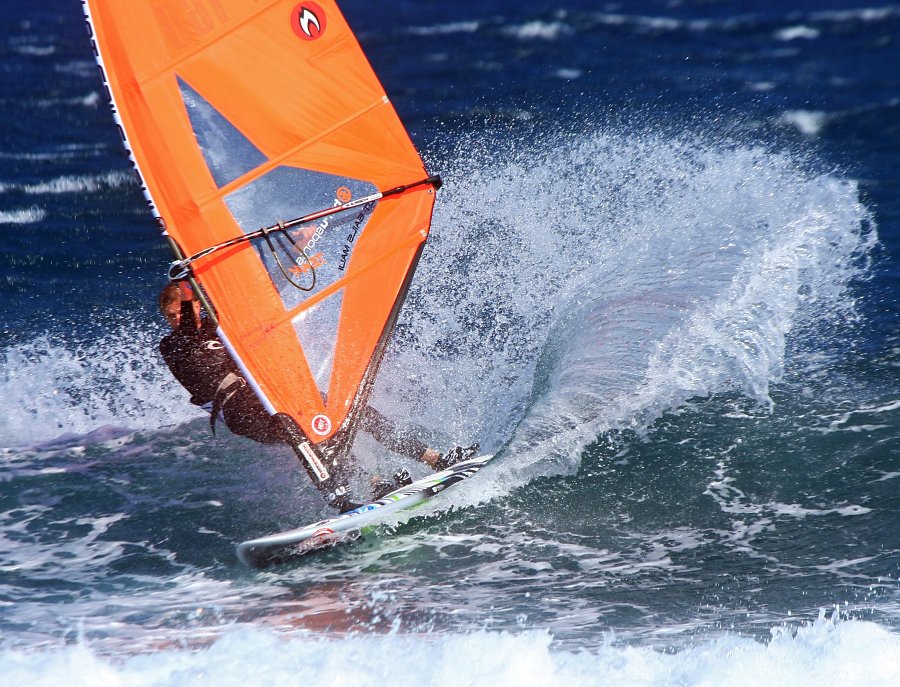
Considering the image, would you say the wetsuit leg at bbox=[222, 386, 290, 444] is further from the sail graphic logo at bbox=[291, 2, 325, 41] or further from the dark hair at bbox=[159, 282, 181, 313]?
the sail graphic logo at bbox=[291, 2, 325, 41]

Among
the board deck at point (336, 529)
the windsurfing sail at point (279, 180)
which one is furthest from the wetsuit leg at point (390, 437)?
the board deck at point (336, 529)

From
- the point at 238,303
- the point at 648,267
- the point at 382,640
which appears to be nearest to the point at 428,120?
the point at 648,267

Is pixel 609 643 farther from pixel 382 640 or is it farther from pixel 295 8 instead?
pixel 295 8

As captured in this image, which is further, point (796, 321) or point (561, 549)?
point (796, 321)

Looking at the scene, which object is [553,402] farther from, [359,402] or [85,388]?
[85,388]

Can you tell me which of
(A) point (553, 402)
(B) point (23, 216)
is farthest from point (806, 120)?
(B) point (23, 216)

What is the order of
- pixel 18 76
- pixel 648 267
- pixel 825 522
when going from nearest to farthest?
pixel 825 522 → pixel 648 267 → pixel 18 76

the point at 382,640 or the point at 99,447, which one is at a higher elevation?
the point at 99,447

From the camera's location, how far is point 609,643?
3783 millimetres

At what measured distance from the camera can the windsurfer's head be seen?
5016 millimetres

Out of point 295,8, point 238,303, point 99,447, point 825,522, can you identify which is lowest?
point 825,522

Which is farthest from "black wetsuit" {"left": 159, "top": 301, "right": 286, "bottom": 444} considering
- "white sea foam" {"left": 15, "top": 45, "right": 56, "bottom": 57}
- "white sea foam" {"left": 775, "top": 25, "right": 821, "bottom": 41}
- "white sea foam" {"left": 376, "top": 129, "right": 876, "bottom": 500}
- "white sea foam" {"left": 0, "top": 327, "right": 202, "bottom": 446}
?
"white sea foam" {"left": 775, "top": 25, "right": 821, "bottom": 41}

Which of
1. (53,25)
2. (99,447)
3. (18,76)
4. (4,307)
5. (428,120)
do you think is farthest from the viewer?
(53,25)

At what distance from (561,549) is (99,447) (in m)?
3.32
